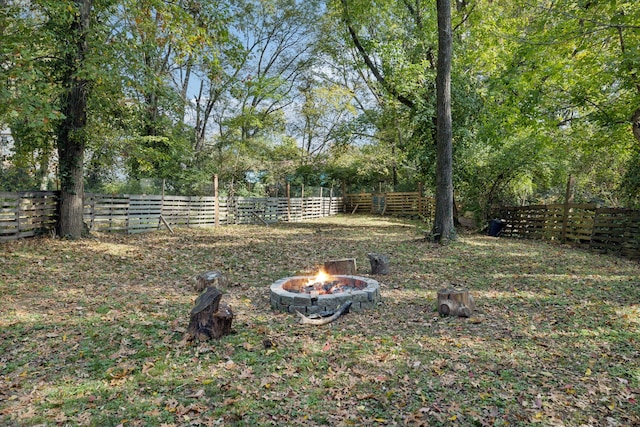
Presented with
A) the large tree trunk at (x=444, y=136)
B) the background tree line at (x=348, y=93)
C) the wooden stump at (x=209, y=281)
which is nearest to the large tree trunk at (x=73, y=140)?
the background tree line at (x=348, y=93)

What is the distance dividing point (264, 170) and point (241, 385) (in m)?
22.0

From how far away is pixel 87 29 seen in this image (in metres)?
9.02

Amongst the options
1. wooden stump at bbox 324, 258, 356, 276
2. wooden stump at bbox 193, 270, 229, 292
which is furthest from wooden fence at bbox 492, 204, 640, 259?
wooden stump at bbox 193, 270, 229, 292

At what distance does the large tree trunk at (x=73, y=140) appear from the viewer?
9.59 meters

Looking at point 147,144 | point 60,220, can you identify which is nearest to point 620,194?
point 60,220

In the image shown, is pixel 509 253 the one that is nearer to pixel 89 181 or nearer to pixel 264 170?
pixel 89 181

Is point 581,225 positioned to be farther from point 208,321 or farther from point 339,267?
point 208,321

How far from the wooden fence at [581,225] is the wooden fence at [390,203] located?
725cm

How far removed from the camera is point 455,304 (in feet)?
16.6

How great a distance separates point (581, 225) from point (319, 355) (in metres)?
10.8

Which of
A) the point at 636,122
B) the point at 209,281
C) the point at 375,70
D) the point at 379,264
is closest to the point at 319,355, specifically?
the point at 209,281

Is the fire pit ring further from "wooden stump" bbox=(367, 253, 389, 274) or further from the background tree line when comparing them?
the background tree line

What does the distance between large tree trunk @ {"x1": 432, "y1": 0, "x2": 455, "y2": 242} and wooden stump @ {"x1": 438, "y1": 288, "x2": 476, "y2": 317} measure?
A: 6034 mm

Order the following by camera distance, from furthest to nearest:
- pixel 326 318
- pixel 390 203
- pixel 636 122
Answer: pixel 390 203, pixel 636 122, pixel 326 318
